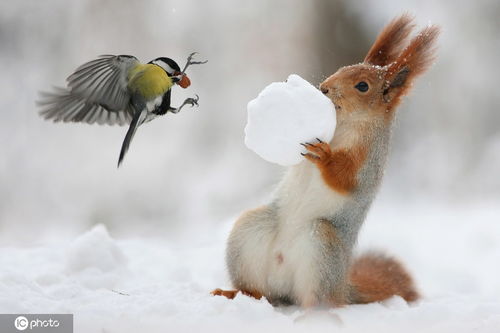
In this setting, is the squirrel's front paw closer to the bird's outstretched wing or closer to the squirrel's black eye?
the squirrel's black eye

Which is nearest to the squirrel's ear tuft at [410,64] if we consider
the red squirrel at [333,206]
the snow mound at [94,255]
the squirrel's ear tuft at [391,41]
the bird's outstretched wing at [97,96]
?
the red squirrel at [333,206]

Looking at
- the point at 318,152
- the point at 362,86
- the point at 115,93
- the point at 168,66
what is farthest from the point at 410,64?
the point at 115,93

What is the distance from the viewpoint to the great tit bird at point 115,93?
136 inches

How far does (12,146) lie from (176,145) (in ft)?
5.84

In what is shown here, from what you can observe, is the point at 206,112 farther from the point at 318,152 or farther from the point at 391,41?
the point at 318,152

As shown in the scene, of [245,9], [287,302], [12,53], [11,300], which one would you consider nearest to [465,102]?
[245,9]

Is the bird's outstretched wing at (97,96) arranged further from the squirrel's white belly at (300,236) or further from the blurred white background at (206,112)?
the blurred white background at (206,112)

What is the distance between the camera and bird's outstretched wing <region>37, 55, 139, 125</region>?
3.48m

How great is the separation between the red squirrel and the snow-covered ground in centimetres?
13

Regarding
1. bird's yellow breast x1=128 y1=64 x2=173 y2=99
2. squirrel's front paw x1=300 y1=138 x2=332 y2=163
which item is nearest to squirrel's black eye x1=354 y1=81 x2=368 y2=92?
squirrel's front paw x1=300 y1=138 x2=332 y2=163

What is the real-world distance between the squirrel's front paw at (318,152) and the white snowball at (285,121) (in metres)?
0.03

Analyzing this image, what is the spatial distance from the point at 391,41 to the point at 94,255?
1.97 meters

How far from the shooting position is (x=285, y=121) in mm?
3131

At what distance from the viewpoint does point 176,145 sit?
8125 millimetres
